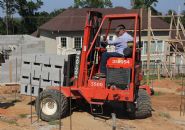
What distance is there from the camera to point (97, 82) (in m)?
12.4

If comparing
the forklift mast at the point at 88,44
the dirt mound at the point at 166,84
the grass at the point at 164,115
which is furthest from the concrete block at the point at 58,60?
the dirt mound at the point at 166,84

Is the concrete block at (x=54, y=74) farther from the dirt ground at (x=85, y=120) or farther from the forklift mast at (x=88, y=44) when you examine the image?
the dirt ground at (x=85, y=120)

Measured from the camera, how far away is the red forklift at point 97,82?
39.0 feet

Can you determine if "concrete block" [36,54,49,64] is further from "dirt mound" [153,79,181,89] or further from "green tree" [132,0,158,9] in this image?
"green tree" [132,0,158,9]

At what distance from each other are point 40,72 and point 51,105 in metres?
1.31

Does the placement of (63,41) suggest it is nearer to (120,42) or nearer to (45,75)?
(45,75)

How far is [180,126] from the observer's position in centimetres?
1259

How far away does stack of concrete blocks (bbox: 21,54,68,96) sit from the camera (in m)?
13.1

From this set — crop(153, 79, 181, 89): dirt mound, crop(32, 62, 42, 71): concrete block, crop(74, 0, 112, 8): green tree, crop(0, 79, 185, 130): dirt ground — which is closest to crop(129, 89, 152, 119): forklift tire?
crop(0, 79, 185, 130): dirt ground

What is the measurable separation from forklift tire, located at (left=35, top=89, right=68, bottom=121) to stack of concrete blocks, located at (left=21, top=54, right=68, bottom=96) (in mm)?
407

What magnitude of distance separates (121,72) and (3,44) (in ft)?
72.6

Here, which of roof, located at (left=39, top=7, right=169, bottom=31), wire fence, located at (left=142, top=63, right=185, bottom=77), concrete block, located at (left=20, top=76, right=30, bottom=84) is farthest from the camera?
roof, located at (left=39, top=7, right=169, bottom=31)

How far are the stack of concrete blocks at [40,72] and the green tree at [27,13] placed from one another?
5242 centimetres

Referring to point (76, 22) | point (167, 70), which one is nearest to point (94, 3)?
point (76, 22)
